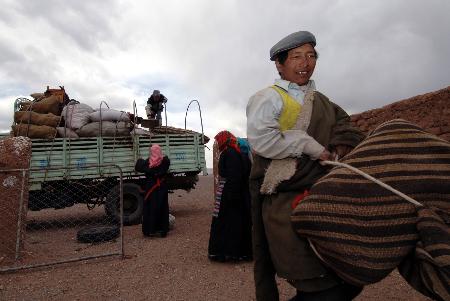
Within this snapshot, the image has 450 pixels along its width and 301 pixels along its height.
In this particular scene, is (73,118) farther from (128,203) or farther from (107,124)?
(128,203)

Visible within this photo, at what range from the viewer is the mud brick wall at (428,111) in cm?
543

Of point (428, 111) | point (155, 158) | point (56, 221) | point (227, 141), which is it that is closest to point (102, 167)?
point (155, 158)

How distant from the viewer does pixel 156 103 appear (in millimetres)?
10383

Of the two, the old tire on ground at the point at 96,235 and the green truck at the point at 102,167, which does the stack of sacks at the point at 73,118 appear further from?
the old tire on ground at the point at 96,235

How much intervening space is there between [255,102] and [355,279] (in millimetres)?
823

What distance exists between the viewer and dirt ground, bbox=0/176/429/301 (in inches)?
154

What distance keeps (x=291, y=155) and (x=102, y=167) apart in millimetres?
7233

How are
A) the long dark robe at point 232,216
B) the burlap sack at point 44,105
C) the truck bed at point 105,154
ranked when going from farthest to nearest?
the burlap sack at point 44,105 < the truck bed at point 105,154 < the long dark robe at point 232,216

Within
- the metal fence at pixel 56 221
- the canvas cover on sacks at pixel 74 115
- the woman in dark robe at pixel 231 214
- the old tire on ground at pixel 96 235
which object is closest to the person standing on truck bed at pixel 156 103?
the canvas cover on sacks at pixel 74 115

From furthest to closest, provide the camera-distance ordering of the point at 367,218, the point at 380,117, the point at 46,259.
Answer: the point at 380,117 < the point at 46,259 < the point at 367,218

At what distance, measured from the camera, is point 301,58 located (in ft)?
5.93

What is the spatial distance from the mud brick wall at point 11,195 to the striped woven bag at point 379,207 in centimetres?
480

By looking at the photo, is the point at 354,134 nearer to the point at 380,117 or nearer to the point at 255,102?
the point at 255,102

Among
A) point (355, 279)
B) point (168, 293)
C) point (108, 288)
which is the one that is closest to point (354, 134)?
point (355, 279)
